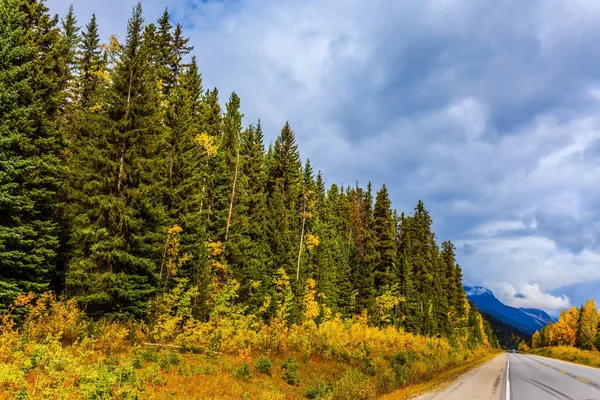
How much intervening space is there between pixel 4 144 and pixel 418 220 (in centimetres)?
5800

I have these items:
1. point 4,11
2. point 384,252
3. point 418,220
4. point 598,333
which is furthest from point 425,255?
point 4,11

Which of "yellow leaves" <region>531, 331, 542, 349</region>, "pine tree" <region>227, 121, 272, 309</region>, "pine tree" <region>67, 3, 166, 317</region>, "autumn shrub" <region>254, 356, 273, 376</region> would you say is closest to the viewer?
"autumn shrub" <region>254, 356, 273, 376</region>

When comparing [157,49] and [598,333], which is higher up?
[157,49]

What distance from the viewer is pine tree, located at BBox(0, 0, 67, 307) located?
1464cm

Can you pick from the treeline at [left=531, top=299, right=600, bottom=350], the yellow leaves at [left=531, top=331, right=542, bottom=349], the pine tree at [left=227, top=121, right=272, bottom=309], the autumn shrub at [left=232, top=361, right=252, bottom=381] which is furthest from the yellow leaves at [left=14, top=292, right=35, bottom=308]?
the yellow leaves at [left=531, top=331, right=542, bottom=349]

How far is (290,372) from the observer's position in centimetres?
1702

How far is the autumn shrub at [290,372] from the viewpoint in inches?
651

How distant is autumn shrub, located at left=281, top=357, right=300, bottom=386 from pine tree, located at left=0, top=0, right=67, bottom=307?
12407 millimetres

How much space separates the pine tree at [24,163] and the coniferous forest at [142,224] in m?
0.09

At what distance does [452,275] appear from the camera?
75938 millimetres

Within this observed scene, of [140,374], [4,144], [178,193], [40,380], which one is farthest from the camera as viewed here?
[178,193]

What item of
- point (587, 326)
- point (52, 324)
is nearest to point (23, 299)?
point (52, 324)

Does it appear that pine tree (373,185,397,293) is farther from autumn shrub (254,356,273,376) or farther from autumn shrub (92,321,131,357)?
autumn shrub (92,321,131,357)

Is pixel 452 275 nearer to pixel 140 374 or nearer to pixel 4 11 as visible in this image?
pixel 140 374
